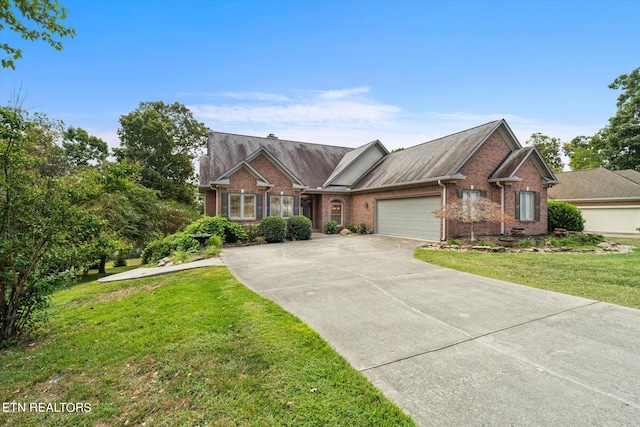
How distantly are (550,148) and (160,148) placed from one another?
155ft

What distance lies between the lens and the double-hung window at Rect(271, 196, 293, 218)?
17172 mm

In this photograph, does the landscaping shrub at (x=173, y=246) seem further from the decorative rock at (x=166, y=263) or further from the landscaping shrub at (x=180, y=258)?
the decorative rock at (x=166, y=263)

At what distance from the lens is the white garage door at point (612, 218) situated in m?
19.3


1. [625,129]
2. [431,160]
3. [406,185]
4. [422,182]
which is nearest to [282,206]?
[406,185]

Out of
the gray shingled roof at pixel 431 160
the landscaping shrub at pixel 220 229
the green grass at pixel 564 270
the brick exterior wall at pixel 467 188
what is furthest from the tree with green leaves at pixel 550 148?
the landscaping shrub at pixel 220 229

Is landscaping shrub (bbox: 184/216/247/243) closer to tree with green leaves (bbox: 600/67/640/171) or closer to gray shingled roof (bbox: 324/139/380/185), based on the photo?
gray shingled roof (bbox: 324/139/380/185)

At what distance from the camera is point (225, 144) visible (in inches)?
771

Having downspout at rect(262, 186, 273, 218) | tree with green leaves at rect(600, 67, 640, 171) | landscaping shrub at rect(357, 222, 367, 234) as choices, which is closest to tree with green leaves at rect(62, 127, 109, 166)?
downspout at rect(262, 186, 273, 218)

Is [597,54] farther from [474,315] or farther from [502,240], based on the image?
[474,315]

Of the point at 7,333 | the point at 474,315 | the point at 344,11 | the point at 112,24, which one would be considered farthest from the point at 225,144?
the point at 474,315

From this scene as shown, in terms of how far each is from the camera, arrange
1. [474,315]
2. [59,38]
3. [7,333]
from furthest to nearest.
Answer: [59,38] → [474,315] → [7,333]

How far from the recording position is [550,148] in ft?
124

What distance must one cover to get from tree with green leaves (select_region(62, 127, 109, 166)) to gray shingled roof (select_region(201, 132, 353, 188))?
45.0 ft

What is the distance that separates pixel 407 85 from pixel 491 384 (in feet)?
53.6
